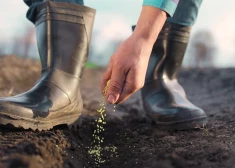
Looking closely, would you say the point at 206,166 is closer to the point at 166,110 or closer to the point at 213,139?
the point at 213,139

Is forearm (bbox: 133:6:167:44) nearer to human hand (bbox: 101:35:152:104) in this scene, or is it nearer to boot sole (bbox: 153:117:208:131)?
human hand (bbox: 101:35:152:104)

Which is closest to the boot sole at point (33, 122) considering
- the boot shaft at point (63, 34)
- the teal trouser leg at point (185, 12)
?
the boot shaft at point (63, 34)

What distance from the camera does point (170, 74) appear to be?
7.70 ft

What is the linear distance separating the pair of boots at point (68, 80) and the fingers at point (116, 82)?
19.1 inches

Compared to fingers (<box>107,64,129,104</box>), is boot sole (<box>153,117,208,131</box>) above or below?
below

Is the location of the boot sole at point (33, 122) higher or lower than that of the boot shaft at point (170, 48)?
lower

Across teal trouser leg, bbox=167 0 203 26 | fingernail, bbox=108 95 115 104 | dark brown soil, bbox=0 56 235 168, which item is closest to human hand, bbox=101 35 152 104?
fingernail, bbox=108 95 115 104

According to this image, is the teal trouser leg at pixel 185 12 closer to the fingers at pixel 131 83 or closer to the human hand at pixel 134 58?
the human hand at pixel 134 58

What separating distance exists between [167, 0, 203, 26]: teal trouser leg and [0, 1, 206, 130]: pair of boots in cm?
4

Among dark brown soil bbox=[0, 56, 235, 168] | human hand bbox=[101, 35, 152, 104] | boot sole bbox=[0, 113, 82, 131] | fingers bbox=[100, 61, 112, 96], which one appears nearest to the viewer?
dark brown soil bbox=[0, 56, 235, 168]

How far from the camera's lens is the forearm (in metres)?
1.48

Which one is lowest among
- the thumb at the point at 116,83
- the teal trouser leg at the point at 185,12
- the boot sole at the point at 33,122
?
the boot sole at the point at 33,122

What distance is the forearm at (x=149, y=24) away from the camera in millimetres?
1479

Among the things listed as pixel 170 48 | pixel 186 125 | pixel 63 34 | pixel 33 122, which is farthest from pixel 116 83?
pixel 170 48
